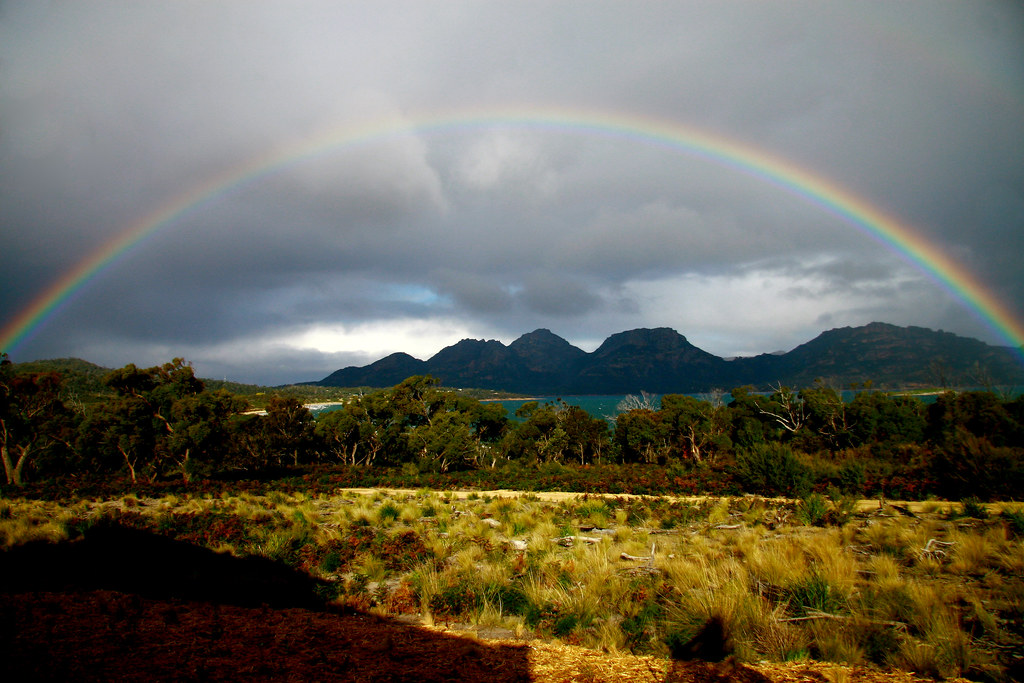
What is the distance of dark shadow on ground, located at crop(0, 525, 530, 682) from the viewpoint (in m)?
4.12

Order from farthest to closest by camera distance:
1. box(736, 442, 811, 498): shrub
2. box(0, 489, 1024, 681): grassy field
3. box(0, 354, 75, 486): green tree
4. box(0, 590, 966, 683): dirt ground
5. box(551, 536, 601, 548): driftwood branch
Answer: box(0, 354, 75, 486): green tree → box(736, 442, 811, 498): shrub → box(551, 536, 601, 548): driftwood branch → box(0, 489, 1024, 681): grassy field → box(0, 590, 966, 683): dirt ground

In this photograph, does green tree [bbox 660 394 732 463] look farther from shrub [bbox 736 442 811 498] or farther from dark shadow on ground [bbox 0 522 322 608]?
dark shadow on ground [bbox 0 522 322 608]

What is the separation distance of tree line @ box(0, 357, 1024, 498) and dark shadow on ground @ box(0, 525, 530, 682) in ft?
50.3

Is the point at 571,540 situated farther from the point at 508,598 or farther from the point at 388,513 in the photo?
the point at 388,513

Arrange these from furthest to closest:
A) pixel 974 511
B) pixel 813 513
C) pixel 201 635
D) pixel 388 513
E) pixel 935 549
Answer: pixel 388 513 → pixel 813 513 → pixel 974 511 → pixel 935 549 → pixel 201 635

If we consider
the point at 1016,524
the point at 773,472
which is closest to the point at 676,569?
the point at 1016,524

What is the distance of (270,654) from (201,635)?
3.32ft

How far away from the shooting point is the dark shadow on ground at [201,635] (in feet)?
13.5

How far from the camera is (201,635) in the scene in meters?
4.97

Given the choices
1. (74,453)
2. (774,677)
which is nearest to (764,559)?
(774,677)

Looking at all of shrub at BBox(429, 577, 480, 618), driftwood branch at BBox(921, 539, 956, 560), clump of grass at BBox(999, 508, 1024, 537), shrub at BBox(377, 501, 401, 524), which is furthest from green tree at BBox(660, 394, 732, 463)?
shrub at BBox(429, 577, 480, 618)

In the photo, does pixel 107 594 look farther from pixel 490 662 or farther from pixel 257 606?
pixel 490 662

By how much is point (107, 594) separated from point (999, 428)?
1588 inches

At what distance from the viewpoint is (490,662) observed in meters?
4.70
